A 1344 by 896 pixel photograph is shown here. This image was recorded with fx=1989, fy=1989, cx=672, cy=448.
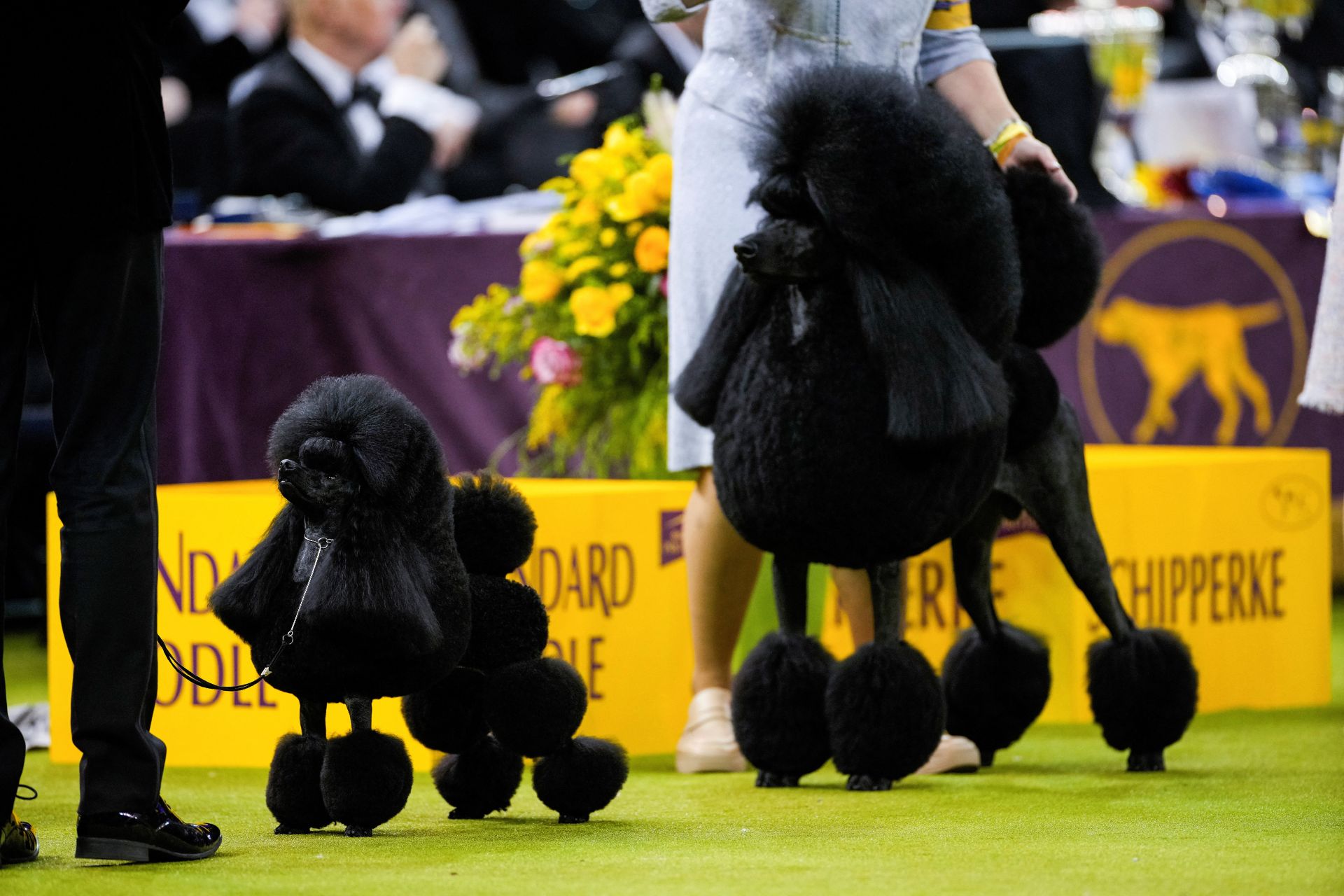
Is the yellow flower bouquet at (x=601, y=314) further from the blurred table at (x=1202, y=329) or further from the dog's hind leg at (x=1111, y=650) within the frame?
the blurred table at (x=1202, y=329)

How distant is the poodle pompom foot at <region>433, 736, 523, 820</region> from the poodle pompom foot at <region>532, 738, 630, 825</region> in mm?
53

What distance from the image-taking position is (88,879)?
212cm

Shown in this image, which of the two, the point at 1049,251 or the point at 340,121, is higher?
the point at 340,121

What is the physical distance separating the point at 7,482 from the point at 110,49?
0.50 meters

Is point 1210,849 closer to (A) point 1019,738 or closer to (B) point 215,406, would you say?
(A) point 1019,738

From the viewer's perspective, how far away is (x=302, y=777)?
2.39 metres

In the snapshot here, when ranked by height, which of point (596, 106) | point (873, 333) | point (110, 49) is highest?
point (596, 106)

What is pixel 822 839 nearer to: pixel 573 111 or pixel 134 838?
pixel 134 838

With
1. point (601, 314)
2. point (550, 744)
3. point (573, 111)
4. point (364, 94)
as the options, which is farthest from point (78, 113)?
point (573, 111)

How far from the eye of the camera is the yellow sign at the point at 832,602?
3.25m

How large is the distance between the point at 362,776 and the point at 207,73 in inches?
207

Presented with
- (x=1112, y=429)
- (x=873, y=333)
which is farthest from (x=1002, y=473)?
(x=1112, y=429)

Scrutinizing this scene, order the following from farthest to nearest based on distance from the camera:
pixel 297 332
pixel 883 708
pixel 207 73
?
pixel 207 73, pixel 297 332, pixel 883 708

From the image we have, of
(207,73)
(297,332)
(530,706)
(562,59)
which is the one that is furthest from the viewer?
(562,59)
